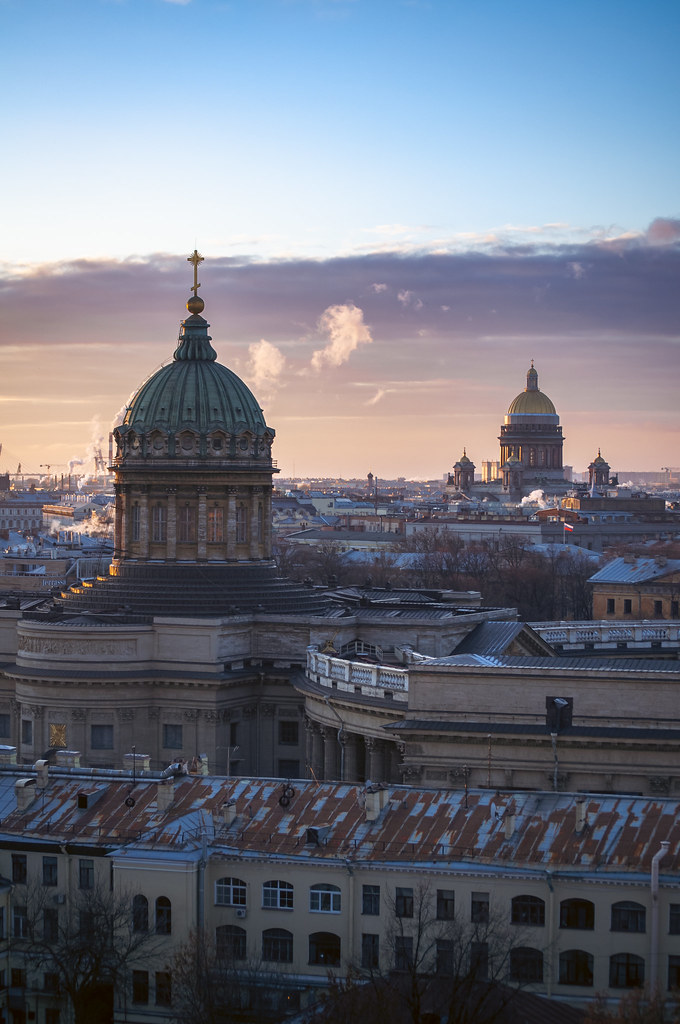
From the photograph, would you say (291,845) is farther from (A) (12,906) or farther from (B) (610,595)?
(B) (610,595)

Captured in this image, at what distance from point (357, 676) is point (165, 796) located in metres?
20.7

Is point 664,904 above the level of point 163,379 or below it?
below

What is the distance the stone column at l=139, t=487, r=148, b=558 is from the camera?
99.6 meters

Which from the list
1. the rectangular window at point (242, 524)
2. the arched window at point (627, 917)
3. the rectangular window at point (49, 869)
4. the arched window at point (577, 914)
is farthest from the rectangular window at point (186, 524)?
the arched window at point (627, 917)

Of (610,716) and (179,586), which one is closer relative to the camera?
(610,716)

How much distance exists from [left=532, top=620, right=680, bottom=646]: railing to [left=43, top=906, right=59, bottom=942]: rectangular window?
44031 mm

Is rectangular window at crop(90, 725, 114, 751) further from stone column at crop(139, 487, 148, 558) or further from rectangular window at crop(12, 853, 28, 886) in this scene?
rectangular window at crop(12, 853, 28, 886)

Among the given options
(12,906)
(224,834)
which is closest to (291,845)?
(224,834)

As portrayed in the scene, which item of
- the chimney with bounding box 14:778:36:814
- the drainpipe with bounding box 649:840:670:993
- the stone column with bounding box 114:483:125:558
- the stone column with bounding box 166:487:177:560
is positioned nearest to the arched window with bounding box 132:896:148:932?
the chimney with bounding box 14:778:36:814

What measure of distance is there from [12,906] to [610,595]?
8360 centimetres

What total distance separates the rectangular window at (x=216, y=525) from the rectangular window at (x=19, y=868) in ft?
126

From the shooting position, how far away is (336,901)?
5891 centimetres

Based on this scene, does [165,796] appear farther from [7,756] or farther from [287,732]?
[287,732]

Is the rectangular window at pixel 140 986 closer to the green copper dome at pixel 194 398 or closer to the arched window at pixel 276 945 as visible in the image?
the arched window at pixel 276 945
